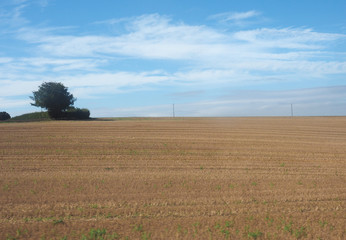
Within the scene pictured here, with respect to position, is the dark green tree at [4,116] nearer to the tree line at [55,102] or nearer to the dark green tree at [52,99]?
the tree line at [55,102]

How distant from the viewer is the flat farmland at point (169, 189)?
9.20m

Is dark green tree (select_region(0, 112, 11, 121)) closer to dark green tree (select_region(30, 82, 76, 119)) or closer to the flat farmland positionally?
dark green tree (select_region(30, 82, 76, 119))

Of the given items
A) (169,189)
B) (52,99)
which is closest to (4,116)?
(52,99)

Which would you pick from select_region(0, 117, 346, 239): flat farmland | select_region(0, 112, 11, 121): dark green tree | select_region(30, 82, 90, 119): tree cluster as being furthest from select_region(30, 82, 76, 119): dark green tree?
select_region(0, 117, 346, 239): flat farmland

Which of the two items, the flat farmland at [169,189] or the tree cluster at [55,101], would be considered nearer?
the flat farmland at [169,189]

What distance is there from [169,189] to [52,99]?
44.3m

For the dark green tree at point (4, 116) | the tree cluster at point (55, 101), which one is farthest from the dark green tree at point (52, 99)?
the dark green tree at point (4, 116)

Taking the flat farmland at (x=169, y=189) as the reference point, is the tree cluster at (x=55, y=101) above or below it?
above

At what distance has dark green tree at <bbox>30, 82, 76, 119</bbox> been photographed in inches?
2094

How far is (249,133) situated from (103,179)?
1682 cm

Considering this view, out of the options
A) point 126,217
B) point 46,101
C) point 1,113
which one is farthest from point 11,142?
point 1,113

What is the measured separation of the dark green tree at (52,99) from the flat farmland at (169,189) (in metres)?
30.8

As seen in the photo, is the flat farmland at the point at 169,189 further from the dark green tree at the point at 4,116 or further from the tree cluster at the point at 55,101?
the dark green tree at the point at 4,116

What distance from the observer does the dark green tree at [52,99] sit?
174 feet
